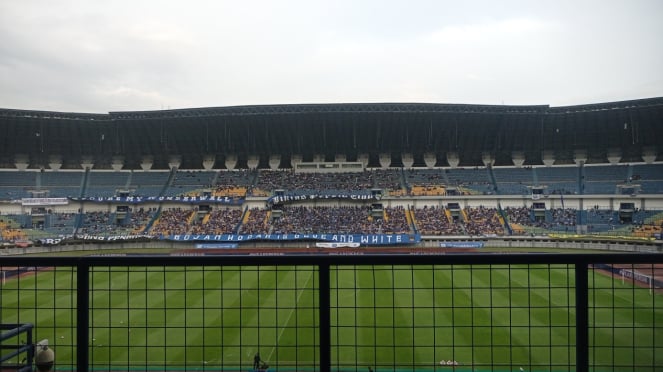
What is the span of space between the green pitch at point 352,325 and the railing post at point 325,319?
5.24 meters

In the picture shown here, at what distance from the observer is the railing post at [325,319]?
6922 millimetres

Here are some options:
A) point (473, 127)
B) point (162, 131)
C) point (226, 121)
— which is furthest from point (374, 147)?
point (162, 131)

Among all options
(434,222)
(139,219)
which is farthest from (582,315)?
(139,219)

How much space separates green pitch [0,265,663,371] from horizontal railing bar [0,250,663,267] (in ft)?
17.3

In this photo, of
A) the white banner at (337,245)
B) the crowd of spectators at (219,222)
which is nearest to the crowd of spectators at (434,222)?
the white banner at (337,245)

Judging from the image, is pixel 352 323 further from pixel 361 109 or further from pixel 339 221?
pixel 361 109

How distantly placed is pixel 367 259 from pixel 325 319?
3.72ft

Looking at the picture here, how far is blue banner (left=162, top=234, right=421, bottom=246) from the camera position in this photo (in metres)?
50.9

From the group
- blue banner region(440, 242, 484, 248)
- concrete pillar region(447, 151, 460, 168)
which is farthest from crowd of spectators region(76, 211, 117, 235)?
concrete pillar region(447, 151, 460, 168)

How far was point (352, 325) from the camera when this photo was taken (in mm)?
12031

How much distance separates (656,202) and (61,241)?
6897 centimetres

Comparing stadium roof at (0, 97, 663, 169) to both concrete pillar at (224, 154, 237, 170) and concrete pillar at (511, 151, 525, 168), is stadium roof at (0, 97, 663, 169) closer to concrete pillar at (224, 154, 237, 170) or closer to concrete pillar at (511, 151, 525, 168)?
concrete pillar at (511, 151, 525, 168)

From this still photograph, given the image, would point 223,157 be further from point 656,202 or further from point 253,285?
point 656,202

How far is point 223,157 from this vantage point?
6912 cm
